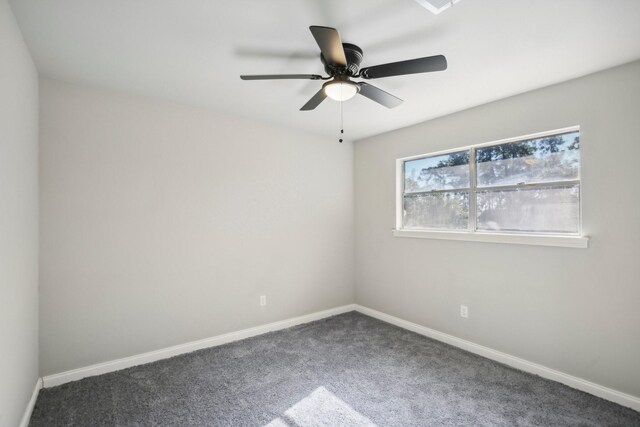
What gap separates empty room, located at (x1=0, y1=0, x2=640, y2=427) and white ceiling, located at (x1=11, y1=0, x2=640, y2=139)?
0.02 meters

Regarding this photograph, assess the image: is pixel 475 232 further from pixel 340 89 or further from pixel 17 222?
pixel 17 222

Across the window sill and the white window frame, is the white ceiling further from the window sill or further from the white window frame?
the window sill

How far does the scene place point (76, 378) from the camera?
2.49m

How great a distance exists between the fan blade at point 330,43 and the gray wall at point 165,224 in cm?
190

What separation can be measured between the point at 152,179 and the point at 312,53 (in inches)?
72.9

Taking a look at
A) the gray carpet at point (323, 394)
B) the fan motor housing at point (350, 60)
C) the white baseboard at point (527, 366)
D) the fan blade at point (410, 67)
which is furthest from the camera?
the white baseboard at point (527, 366)

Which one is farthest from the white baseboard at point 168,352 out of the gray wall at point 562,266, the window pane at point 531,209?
the window pane at point 531,209

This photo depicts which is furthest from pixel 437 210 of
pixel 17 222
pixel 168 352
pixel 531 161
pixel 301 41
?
pixel 17 222

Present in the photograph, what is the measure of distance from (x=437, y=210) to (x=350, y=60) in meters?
2.18

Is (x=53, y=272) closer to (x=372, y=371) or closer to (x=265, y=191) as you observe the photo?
(x=265, y=191)

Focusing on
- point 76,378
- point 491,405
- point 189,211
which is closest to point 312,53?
point 189,211

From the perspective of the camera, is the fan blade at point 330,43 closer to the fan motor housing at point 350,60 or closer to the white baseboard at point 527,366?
the fan motor housing at point 350,60

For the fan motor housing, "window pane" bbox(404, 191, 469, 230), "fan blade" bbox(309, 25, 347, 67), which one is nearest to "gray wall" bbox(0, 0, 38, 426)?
"fan blade" bbox(309, 25, 347, 67)

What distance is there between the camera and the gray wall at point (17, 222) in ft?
5.13
